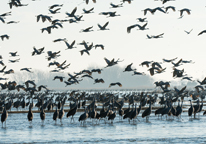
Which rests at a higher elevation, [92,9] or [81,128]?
[92,9]

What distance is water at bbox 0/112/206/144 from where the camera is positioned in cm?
2258

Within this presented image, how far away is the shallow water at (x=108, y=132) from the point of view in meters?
22.6

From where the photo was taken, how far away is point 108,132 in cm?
2552

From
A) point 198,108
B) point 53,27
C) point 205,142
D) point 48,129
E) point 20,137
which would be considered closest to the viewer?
point 205,142

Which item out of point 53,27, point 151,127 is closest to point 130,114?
point 151,127

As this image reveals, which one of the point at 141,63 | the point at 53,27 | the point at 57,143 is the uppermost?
the point at 53,27

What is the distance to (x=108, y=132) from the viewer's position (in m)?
25.5

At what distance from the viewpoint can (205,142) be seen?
21.4 meters

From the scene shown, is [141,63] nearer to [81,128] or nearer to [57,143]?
[81,128]

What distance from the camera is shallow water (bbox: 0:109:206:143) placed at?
22.6 metres

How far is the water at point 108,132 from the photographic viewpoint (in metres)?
22.6

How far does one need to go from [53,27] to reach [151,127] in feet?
30.0

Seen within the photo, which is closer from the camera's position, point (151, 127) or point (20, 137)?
point (20, 137)

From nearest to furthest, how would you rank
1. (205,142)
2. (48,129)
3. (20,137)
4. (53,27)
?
(205,142) < (20,137) < (48,129) < (53,27)
